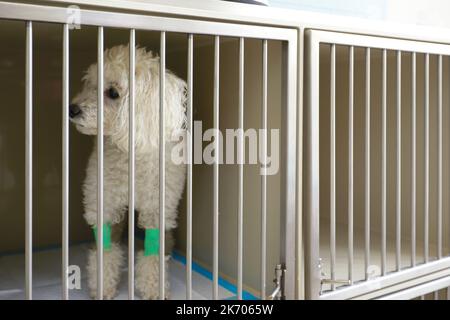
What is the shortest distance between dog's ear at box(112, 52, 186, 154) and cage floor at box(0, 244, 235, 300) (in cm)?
37

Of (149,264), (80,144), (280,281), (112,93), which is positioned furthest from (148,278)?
(80,144)

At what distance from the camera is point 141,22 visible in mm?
742

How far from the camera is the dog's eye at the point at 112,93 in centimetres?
112

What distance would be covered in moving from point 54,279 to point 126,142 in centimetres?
41

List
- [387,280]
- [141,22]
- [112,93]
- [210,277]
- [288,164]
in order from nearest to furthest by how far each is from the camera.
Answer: [141,22] → [288,164] → [387,280] → [112,93] → [210,277]

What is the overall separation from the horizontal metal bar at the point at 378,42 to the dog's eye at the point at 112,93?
1.69 feet

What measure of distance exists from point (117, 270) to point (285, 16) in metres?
0.74

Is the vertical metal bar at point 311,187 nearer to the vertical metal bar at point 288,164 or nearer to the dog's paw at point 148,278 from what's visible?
the vertical metal bar at point 288,164

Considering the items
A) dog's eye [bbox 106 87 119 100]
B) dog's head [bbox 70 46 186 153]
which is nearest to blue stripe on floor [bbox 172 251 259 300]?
dog's head [bbox 70 46 186 153]

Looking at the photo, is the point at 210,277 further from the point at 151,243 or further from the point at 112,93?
the point at 112,93

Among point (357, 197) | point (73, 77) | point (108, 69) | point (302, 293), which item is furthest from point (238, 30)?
point (357, 197)

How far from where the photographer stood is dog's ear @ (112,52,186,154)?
3.57 ft

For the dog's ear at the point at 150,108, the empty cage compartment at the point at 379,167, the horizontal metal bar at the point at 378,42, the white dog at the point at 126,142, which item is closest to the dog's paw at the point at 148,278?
the white dog at the point at 126,142
